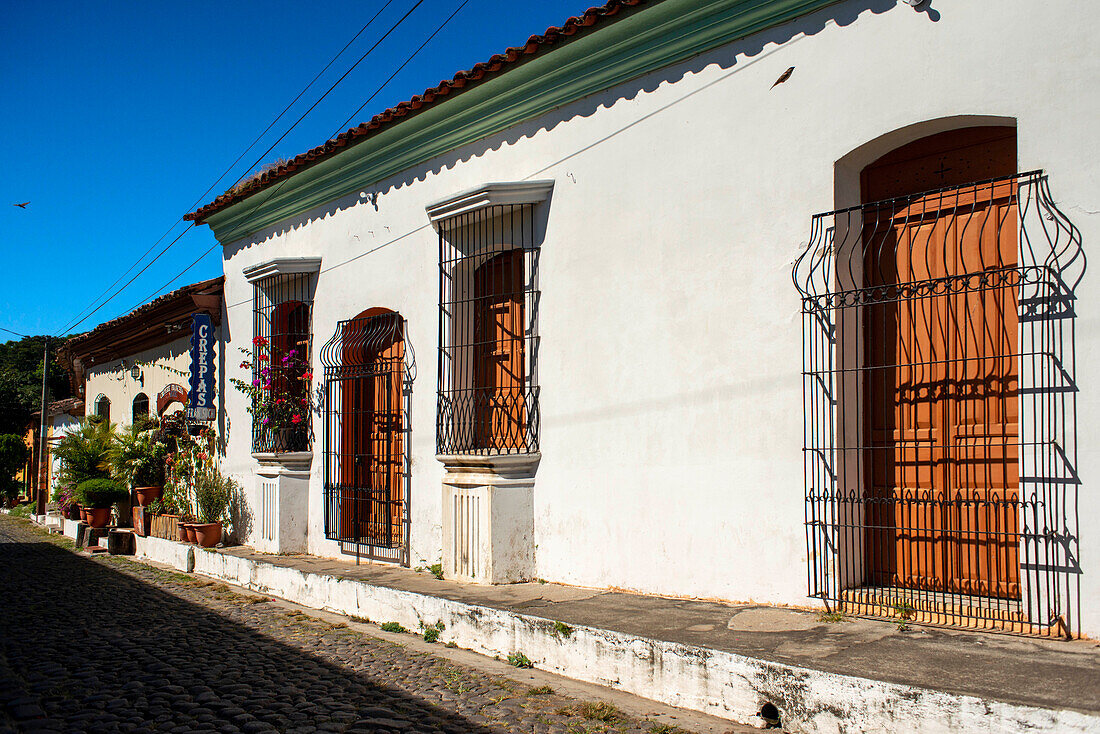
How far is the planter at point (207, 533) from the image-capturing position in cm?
1091

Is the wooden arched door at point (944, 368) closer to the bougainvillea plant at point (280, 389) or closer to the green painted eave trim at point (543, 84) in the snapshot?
the green painted eave trim at point (543, 84)

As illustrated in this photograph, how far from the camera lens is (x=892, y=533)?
540 cm

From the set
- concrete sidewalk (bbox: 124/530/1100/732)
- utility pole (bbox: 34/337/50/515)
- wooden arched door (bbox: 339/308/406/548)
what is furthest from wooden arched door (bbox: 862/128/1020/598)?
utility pole (bbox: 34/337/50/515)

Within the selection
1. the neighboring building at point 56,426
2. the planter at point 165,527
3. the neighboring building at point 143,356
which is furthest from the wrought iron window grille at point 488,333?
the neighboring building at point 56,426

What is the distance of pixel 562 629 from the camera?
521 centimetres

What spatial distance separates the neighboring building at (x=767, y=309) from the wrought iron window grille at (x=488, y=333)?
31 millimetres

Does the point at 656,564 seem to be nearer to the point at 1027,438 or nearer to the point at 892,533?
the point at 892,533

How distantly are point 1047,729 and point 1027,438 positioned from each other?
1764mm

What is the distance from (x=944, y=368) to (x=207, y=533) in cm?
915

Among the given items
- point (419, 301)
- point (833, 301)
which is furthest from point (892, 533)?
point (419, 301)

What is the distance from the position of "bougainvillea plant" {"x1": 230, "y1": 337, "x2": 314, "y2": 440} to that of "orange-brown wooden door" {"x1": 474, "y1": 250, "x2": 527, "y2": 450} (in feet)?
9.67

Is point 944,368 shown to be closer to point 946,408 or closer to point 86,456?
point 946,408

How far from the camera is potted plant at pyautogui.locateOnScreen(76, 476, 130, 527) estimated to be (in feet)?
44.7

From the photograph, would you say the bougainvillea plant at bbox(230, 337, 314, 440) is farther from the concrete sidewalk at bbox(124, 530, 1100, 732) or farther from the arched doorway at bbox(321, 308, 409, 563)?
the concrete sidewalk at bbox(124, 530, 1100, 732)
